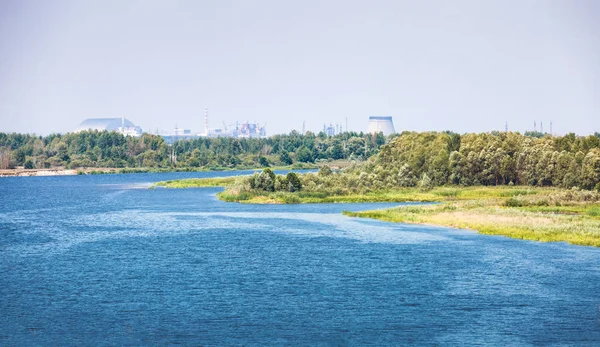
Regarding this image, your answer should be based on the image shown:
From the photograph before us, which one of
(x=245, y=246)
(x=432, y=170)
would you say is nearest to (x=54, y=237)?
(x=245, y=246)

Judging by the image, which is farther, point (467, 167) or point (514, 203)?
point (467, 167)

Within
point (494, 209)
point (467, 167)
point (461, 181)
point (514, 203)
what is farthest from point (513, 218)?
point (467, 167)

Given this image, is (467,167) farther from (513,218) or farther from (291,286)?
(291,286)

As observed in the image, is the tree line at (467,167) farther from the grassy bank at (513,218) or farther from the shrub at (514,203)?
the grassy bank at (513,218)

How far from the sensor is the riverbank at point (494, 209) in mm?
77294

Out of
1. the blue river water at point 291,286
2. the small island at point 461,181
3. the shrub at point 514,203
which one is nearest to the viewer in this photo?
the blue river water at point 291,286

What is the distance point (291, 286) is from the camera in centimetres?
5438

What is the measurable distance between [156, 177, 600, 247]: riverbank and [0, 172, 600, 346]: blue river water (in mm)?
3580

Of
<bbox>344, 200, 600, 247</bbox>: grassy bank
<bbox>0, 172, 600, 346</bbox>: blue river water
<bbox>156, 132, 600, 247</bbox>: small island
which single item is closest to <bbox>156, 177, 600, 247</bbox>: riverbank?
<bbox>344, 200, 600, 247</bbox>: grassy bank

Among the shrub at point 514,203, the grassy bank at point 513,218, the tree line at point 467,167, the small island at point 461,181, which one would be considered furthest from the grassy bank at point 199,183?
the shrub at point 514,203

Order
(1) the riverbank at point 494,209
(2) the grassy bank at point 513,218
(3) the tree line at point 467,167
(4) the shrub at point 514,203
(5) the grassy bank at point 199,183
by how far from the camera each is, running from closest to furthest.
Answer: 1. (2) the grassy bank at point 513,218
2. (1) the riverbank at point 494,209
3. (4) the shrub at point 514,203
4. (3) the tree line at point 467,167
5. (5) the grassy bank at point 199,183

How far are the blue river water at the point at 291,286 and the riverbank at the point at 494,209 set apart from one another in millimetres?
3580

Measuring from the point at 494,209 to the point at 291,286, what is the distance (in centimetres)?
4785

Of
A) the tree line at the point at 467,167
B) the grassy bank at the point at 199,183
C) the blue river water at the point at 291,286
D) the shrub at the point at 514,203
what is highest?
the tree line at the point at 467,167
